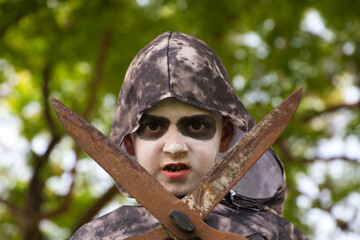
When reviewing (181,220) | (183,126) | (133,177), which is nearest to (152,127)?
(183,126)

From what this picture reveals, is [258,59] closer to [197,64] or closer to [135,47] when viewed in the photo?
[135,47]

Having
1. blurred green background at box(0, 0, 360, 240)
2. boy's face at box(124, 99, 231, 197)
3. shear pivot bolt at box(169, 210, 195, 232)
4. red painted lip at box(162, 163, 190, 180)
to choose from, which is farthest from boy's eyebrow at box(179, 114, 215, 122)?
blurred green background at box(0, 0, 360, 240)

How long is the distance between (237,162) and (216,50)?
401 cm

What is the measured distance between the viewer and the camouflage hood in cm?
190

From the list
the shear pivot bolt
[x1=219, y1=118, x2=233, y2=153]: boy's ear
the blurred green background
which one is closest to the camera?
the shear pivot bolt

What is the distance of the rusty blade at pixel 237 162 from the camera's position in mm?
1666

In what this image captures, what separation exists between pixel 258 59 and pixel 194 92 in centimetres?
490

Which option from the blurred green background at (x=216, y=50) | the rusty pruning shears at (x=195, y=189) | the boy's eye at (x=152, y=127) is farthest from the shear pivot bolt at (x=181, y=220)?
→ the blurred green background at (x=216, y=50)

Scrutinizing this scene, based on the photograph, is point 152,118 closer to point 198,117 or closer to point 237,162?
point 198,117

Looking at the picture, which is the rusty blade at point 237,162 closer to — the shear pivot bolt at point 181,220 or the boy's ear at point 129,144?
the shear pivot bolt at point 181,220

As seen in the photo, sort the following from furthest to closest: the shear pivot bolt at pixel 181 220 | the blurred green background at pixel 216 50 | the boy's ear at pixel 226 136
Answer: the blurred green background at pixel 216 50, the boy's ear at pixel 226 136, the shear pivot bolt at pixel 181 220

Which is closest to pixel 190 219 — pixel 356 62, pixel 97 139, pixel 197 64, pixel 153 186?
pixel 153 186

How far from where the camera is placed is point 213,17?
5.56 metres

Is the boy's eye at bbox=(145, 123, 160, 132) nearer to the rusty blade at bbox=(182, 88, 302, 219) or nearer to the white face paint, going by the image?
the white face paint
